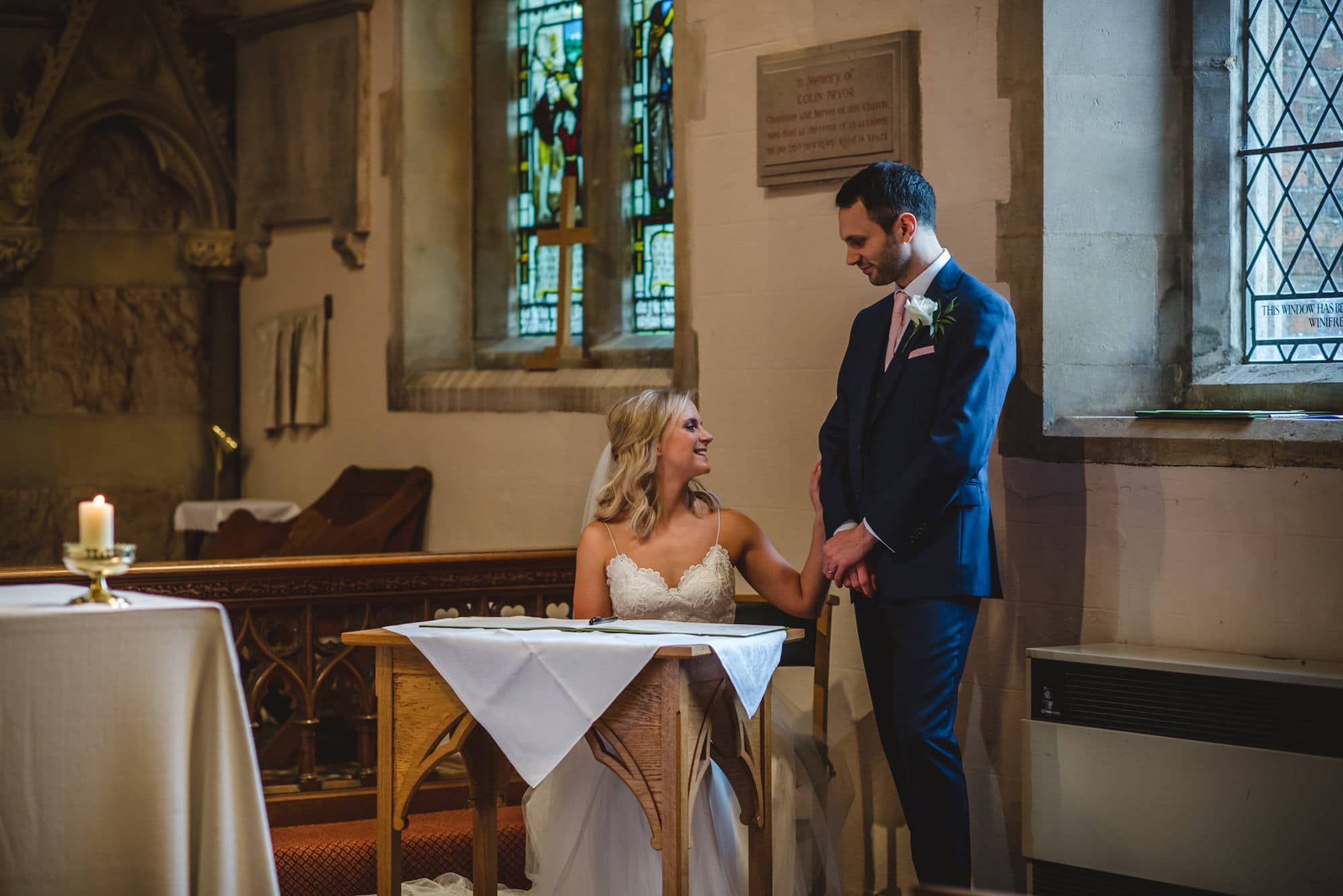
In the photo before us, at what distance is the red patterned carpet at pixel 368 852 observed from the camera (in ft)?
13.8

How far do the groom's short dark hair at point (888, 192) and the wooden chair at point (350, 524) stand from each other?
3446 millimetres

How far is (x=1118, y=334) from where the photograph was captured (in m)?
4.61

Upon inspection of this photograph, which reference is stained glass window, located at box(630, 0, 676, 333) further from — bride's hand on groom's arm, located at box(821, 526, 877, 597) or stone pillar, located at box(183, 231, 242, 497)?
bride's hand on groom's arm, located at box(821, 526, 877, 597)

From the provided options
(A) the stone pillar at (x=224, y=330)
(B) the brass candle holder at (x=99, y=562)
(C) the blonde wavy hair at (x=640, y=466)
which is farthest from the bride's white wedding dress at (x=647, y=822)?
(A) the stone pillar at (x=224, y=330)

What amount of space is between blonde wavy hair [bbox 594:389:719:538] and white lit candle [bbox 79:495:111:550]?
1495 millimetres

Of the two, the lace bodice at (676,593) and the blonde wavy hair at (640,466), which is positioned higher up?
the blonde wavy hair at (640,466)

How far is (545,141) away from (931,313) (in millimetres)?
3975

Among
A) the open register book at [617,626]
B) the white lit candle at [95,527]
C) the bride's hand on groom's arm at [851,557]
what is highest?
the white lit candle at [95,527]

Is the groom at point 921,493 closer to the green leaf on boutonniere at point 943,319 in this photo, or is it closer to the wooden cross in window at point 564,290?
the green leaf on boutonniere at point 943,319

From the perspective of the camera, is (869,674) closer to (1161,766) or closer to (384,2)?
(1161,766)

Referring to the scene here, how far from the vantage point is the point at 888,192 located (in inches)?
146

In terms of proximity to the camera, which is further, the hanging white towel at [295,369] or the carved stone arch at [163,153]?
the carved stone arch at [163,153]

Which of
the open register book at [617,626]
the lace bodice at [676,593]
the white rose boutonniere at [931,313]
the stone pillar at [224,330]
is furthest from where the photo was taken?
the stone pillar at [224,330]

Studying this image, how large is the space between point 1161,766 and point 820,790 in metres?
0.91
